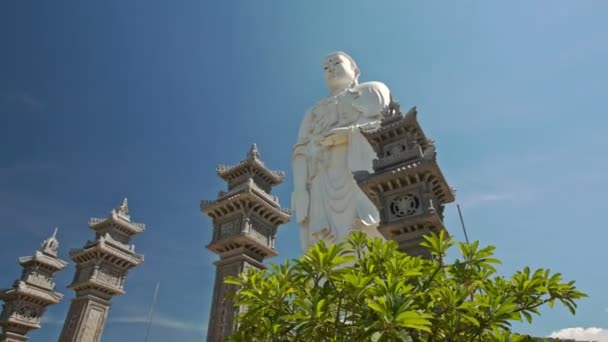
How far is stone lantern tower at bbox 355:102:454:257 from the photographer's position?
384 inches

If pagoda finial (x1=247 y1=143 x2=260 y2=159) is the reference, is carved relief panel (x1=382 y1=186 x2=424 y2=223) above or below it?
below

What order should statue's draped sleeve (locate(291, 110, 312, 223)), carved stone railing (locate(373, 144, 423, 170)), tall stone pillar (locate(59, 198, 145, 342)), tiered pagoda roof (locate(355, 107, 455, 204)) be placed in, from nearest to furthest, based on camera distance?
tiered pagoda roof (locate(355, 107, 455, 204)) → carved stone railing (locate(373, 144, 423, 170)) → statue's draped sleeve (locate(291, 110, 312, 223)) → tall stone pillar (locate(59, 198, 145, 342))

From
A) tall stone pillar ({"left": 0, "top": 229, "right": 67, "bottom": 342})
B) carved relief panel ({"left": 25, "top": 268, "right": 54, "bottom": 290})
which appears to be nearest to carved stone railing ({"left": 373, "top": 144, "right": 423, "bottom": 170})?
tall stone pillar ({"left": 0, "top": 229, "right": 67, "bottom": 342})

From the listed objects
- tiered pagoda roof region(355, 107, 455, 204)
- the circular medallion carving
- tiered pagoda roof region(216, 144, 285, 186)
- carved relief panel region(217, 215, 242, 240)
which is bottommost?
the circular medallion carving

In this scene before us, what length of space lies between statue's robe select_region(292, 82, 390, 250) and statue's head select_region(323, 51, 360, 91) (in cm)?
100

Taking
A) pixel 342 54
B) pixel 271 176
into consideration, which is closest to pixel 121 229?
pixel 271 176

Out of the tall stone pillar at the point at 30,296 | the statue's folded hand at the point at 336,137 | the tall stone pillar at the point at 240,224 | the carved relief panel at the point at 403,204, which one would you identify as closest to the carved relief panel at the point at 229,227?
the tall stone pillar at the point at 240,224

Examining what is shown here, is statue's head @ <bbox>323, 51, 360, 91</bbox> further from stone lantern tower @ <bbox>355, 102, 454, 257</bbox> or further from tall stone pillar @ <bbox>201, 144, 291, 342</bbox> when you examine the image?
stone lantern tower @ <bbox>355, 102, 454, 257</bbox>

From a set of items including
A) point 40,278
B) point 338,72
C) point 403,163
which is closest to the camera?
point 403,163

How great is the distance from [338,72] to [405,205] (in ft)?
47.6

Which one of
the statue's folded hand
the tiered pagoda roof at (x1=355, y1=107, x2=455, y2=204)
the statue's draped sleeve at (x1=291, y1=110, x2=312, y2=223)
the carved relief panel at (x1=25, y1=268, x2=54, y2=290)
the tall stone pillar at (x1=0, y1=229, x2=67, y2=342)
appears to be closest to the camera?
the tiered pagoda roof at (x1=355, y1=107, x2=455, y2=204)

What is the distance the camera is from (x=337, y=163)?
20953 millimetres

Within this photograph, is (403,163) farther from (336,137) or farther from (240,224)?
(336,137)

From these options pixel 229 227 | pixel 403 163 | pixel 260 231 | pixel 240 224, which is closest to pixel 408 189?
pixel 403 163
